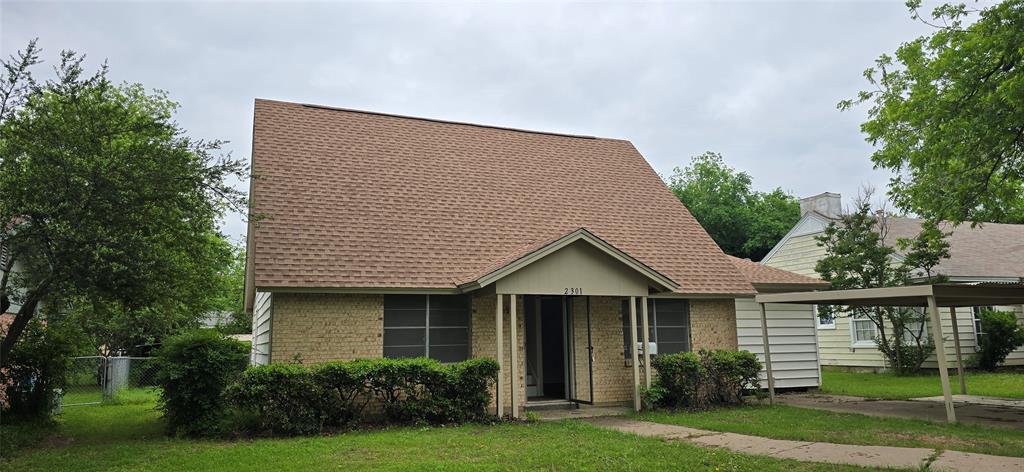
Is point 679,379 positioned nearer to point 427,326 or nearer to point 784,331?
point 784,331

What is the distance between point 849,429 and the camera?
10086mm

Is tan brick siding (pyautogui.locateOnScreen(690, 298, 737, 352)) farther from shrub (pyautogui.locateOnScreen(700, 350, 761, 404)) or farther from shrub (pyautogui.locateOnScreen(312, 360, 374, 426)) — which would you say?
shrub (pyautogui.locateOnScreen(312, 360, 374, 426))

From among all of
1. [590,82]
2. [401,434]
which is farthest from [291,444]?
[590,82]

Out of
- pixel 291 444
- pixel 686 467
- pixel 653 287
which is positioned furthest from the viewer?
pixel 653 287

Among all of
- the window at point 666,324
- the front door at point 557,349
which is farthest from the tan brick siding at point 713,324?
the front door at point 557,349

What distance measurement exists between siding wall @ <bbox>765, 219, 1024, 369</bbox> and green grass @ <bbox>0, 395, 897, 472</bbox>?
52.7 ft

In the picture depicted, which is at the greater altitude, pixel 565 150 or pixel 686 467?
pixel 565 150

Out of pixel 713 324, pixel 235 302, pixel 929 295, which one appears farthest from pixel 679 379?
pixel 235 302

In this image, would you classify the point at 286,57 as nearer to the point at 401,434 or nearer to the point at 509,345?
the point at 509,345

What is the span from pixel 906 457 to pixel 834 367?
57.9 ft

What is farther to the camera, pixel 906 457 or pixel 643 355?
pixel 643 355

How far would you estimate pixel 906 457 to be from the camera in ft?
25.7

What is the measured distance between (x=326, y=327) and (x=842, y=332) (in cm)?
1919

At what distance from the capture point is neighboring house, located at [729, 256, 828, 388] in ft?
51.7
